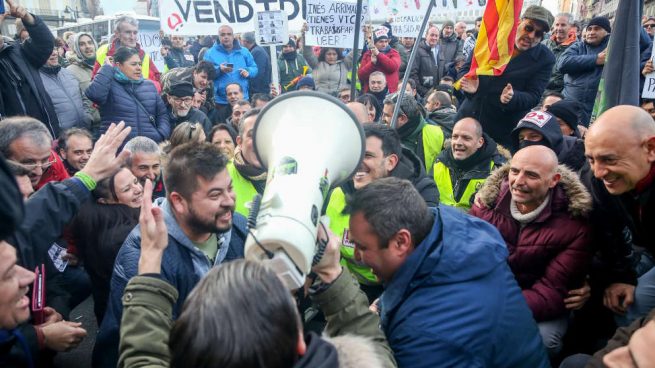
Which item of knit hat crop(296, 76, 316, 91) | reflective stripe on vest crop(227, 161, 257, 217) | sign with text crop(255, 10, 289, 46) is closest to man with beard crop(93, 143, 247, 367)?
reflective stripe on vest crop(227, 161, 257, 217)

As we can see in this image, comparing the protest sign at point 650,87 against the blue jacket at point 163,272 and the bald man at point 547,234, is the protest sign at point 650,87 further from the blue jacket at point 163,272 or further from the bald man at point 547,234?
the blue jacket at point 163,272

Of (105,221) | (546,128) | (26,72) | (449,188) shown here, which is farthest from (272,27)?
(105,221)

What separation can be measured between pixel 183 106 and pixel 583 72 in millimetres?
4966

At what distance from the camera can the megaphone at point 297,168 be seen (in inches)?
53.3

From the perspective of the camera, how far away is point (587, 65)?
6.07 m

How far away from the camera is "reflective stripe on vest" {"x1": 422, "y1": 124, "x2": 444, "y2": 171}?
15.8 feet

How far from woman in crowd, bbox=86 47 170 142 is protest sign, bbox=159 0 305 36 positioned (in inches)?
77.7

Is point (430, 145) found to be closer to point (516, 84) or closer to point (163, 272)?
point (516, 84)

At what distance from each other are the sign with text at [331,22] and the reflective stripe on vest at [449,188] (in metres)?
2.86

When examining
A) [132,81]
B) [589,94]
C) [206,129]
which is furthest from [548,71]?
[132,81]

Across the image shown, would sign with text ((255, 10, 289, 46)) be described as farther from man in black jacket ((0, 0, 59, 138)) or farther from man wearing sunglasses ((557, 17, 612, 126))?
man wearing sunglasses ((557, 17, 612, 126))

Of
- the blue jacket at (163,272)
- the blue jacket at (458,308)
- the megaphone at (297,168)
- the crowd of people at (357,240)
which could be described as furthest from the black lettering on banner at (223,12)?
the blue jacket at (458,308)

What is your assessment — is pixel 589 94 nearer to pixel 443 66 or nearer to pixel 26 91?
pixel 443 66

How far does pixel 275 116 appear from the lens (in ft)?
5.76
